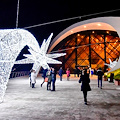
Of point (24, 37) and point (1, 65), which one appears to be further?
point (24, 37)

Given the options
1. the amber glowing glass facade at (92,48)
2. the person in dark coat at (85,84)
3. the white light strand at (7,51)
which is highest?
the amber glowing glass facade at (92,48)

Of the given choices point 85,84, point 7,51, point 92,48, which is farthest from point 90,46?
point 7,51

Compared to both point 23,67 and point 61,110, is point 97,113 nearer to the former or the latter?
point 61,110

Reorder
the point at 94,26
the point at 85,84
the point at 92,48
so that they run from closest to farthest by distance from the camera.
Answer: the point at 85,84 → the point at 94,26 → the point at 92,48

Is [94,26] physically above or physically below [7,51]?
above

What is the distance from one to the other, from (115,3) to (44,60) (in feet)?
44.4

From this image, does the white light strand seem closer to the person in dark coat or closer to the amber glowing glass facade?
the person in dark coat

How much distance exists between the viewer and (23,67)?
32219 mm

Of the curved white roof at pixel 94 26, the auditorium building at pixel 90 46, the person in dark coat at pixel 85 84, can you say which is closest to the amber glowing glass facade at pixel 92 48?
the auditorium building at pixel 90 46

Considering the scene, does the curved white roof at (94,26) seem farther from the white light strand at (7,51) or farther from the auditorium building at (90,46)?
the white light strand at (7,51)

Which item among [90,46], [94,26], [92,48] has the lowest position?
[92,48]

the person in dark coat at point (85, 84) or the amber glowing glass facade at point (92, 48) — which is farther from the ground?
the amber glowing glass facade at point (92, 48)

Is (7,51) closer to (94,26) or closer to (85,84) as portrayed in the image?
(85,84)

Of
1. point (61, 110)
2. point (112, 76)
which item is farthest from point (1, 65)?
point (112, 76)
